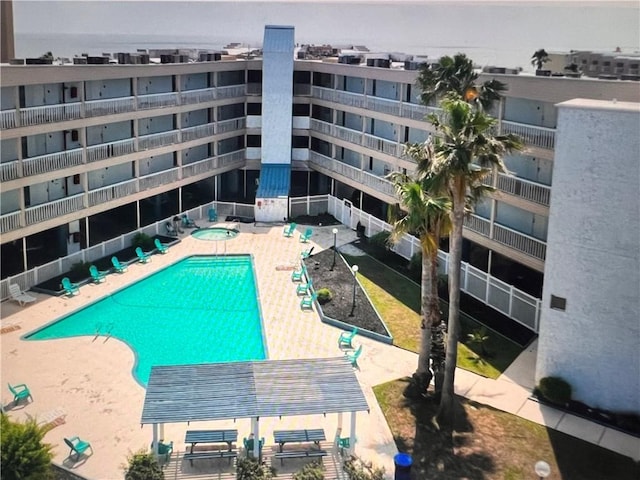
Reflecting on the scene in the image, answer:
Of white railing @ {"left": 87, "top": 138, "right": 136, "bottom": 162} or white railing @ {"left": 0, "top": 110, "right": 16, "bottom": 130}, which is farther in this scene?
white railing @ {"left": 87, "top": 138, "right": 136, "bottom": 162}

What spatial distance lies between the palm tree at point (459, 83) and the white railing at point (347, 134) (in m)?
14.5

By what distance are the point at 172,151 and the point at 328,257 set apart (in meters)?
13.5

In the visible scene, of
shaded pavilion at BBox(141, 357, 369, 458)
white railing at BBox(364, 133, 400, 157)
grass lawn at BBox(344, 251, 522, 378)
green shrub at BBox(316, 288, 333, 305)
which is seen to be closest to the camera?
shaded pavilion at BBox(141, 357, 369, 458)

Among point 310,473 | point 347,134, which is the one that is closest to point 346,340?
point 310,473

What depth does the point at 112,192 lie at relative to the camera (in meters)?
41.3

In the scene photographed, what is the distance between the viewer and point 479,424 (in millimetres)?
24250

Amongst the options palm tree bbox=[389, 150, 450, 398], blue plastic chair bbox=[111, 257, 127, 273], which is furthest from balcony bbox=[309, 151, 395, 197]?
palm tree bbox=[389, 150, 450, 398]

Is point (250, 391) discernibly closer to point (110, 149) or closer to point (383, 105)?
point (110, 149)

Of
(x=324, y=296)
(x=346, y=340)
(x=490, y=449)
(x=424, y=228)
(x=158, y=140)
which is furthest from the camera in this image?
(x=158, y=140)

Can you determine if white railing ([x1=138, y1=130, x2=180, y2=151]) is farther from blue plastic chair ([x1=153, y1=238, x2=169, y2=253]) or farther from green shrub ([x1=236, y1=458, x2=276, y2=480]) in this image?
green shrub ([x1=236, y1=458, x2=276, y2=480])

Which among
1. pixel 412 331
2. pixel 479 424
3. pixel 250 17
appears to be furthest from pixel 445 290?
pixel 250 17

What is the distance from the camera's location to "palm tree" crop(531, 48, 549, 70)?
47156 millimetres

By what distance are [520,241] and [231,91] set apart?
27518 millimetres

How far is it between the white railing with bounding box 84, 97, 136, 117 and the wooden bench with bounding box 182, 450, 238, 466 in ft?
76.4
